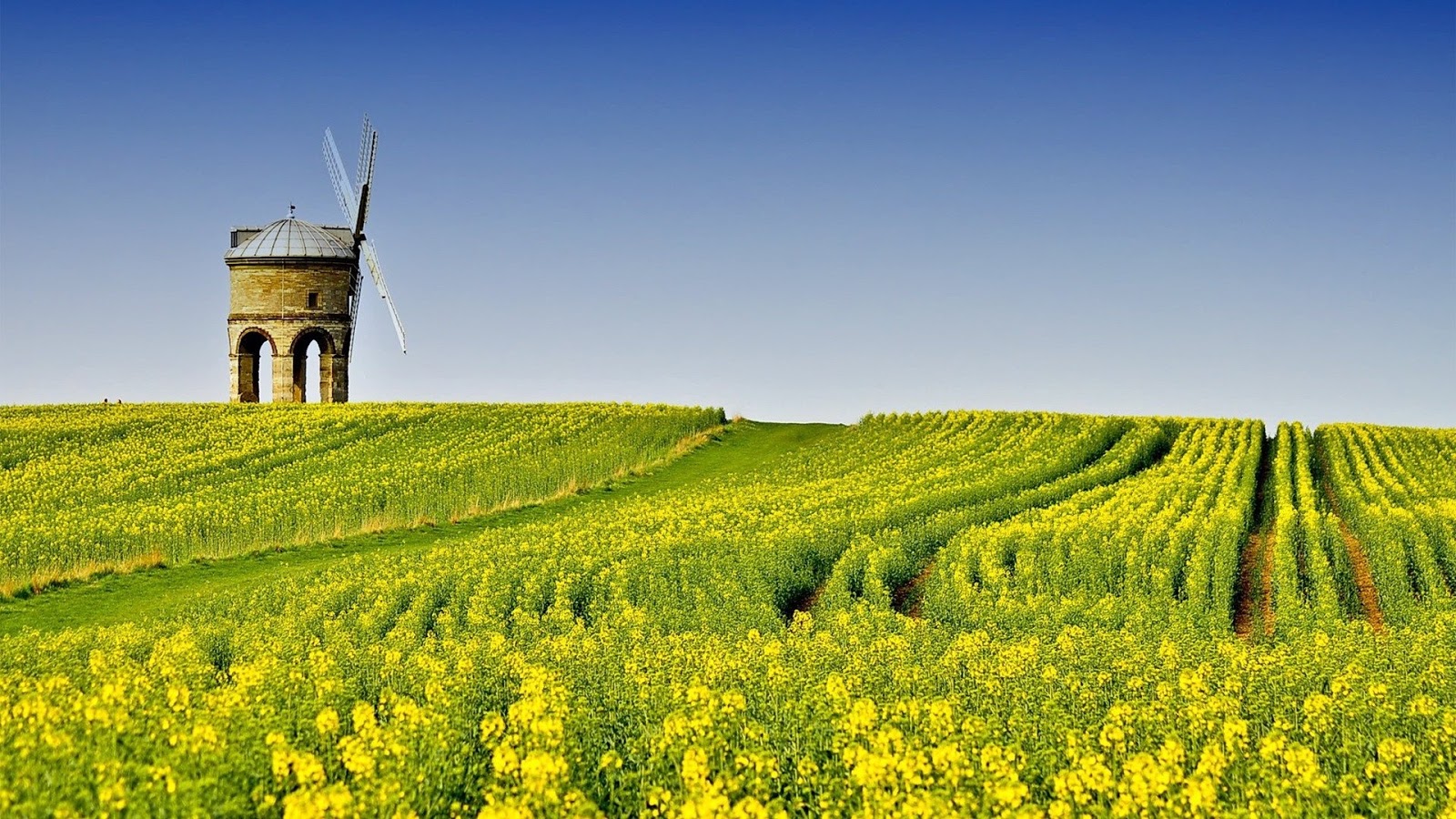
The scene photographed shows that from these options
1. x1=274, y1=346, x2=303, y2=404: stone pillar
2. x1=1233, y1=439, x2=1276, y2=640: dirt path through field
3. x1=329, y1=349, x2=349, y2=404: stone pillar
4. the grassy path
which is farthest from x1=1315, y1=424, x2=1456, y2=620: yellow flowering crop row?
x1=274, y1=346, x2=303, y2=404: stone pillar

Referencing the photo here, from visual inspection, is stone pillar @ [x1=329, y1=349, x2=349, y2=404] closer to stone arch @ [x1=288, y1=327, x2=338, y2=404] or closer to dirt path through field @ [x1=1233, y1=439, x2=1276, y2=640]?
stone arch @ [x1=288, y1=327, x2=338, y2=404]

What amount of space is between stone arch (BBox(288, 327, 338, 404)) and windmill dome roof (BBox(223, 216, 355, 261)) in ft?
12.3

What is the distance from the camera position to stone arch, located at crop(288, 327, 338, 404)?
225ft

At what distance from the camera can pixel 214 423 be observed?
5700 cm

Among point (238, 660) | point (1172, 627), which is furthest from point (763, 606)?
point (238, 660)

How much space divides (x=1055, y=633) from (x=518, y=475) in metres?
25.9

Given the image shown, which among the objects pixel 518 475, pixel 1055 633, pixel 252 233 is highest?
pixel 252 233

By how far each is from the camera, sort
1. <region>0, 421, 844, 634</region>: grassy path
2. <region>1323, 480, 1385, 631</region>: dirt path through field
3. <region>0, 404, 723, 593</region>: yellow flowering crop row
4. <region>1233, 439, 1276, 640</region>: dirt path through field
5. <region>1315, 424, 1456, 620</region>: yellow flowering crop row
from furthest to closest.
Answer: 1. <region>0, 404, 723, 593</region>: yellow flowering crop row
2. <region>0, 421, 844, 634</region>: grassy path
3. <region>1315, 424, 1456, 620</region>: yellow flowering crop row
4. <region>1323, 480, 1385, 631</region>: dirt path through field
5. <region>1233, 439, 1276, 640</region>: dirt path through field

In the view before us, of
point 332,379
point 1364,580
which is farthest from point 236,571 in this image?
point 332,379

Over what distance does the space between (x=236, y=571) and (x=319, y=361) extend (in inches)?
1387

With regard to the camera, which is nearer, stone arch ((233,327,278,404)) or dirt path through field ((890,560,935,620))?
dirt path through field ((890,560,935,620))

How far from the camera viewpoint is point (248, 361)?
226ft

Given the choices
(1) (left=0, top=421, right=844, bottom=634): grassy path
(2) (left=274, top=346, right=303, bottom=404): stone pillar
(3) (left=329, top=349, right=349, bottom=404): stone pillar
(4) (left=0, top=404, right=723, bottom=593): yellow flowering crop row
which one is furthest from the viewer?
(3) (left=329, top=349, right=349, bottom=404): stone pillar

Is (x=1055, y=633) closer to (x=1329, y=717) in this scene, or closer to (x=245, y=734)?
(x=1329, y=717)
